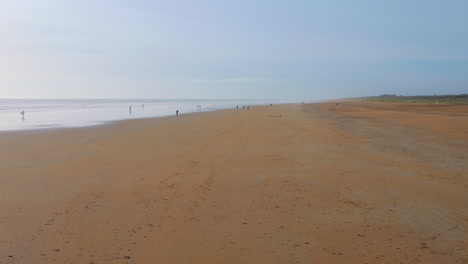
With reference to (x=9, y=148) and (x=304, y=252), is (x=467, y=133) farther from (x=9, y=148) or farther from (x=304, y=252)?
(x=9, y=148)

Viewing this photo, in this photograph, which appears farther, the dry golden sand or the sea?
the sea

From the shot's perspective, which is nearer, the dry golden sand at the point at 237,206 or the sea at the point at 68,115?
the dry golden sand at the point at 237,206

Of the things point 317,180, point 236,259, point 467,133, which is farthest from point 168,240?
point 467,133

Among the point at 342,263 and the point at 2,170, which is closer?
the point at 342,263

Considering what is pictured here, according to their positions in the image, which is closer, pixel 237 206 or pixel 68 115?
pixel 237 206

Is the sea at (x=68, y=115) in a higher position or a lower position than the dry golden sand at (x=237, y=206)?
higher

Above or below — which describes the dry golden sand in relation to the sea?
below

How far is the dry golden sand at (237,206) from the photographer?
5379 mm

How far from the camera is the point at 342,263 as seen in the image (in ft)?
16.3

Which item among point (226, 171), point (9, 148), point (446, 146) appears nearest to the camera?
point (226, 171)

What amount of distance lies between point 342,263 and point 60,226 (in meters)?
4.52

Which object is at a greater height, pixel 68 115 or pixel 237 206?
pixel 68 115

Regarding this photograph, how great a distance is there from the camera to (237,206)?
751 cm

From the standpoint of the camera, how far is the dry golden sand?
17.6 ft
